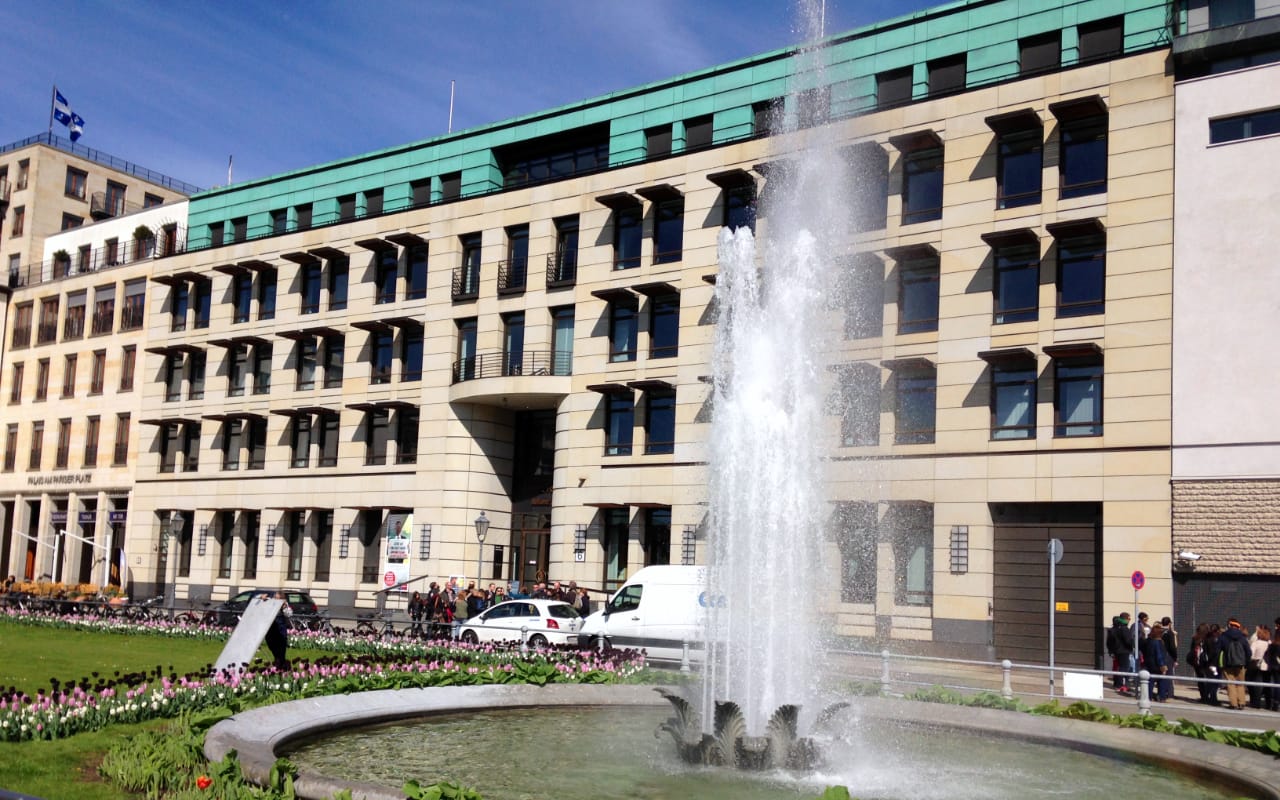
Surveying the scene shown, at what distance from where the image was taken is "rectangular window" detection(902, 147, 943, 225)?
1465 inches

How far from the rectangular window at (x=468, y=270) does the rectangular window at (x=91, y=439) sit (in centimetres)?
2511

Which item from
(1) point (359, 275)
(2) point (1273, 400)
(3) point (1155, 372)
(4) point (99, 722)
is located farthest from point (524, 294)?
(4) point (99, 722)

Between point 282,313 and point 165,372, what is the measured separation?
8.98 metres

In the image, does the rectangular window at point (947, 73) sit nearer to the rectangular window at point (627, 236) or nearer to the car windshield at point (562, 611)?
the rectangular window at point (627, 236)

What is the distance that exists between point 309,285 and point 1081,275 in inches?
1339

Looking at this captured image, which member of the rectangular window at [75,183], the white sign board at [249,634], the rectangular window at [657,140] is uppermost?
the rectangular window at [75,183]

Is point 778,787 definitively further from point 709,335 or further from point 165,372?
point 165,372

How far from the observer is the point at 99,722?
13.5m

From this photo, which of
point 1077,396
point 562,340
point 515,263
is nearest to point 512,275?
point 515,263

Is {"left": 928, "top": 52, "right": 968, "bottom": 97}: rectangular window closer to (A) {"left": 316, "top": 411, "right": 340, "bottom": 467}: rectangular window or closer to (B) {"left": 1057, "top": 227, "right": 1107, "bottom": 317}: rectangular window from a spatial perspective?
(B) {"left": 1057, "top": 227, "right": 1107, "bottom": 317}: rectangular window

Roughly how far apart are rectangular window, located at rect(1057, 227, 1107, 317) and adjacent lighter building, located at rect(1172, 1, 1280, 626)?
7.28ft

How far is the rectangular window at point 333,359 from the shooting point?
2056 inches

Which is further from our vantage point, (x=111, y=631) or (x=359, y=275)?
(x=359, y=275)

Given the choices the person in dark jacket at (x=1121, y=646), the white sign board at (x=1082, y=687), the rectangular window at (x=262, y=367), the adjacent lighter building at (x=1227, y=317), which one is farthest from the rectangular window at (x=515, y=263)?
the white sign board at (x=1082, y=687)
